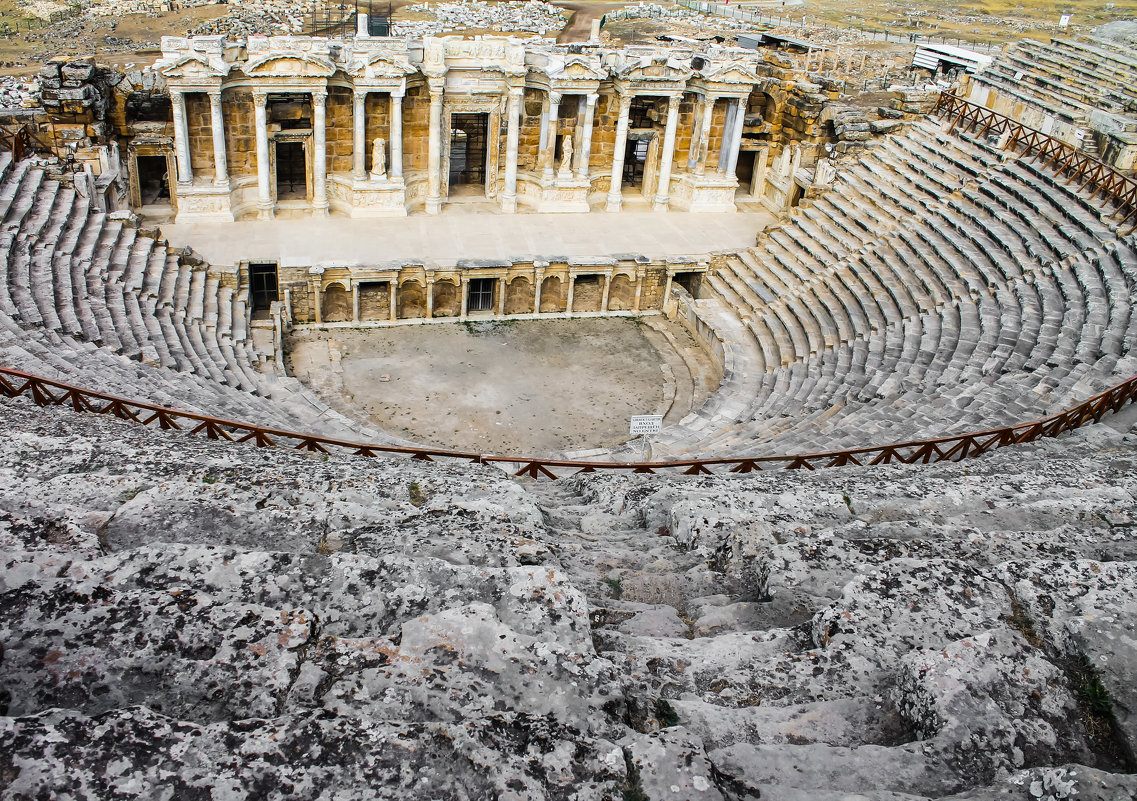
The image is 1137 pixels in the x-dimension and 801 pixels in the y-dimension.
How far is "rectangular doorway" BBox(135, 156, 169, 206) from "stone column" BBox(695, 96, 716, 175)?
48.0ft

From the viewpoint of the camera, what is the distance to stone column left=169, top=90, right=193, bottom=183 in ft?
73.7

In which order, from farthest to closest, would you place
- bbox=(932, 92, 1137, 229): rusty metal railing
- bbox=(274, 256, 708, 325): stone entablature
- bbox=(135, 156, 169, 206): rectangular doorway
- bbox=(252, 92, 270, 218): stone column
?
bbox=(135, 156, 169, 206): rectangular doorway → bbox=(252, 92, 270, 218): stone column → bbox=(274, 256, 708, 325): stone entablature → bbox=(932, 92, 1137, 229): rusty metal railing

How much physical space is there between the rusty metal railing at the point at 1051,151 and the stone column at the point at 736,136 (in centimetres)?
515

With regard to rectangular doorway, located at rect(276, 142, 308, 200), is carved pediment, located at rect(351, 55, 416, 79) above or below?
above

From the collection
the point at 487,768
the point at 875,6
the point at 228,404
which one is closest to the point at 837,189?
the point at 228,404

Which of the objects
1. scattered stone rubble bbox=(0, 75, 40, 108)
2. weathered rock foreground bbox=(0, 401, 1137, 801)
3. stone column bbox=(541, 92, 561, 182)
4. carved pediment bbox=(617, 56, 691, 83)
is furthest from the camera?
scattered stone rubble bbox=(0, 75, 40, 108)

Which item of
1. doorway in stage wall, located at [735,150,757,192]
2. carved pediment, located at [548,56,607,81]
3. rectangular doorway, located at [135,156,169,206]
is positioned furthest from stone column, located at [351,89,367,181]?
doorway in stage wall, located at [735,150,757,192]

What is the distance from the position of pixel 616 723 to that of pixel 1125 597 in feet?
10.8

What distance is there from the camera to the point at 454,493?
831 centimetres

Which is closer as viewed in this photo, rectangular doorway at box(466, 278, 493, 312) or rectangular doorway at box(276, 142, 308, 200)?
rectangular doorway at box(466, 278, 493, 312)

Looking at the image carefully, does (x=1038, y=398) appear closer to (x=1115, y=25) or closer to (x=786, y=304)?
(x=786, y=304)

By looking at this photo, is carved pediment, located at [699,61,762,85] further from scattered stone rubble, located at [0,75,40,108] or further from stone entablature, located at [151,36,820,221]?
scattered stone rubble, located at [0,75,40,108]

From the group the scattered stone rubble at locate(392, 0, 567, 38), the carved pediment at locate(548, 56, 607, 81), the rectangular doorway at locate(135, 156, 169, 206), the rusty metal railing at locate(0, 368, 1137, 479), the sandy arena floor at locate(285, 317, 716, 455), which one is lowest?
the sandy arena floor at locate(285, 317, 716, 455)

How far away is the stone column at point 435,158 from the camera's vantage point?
80.3 ft
